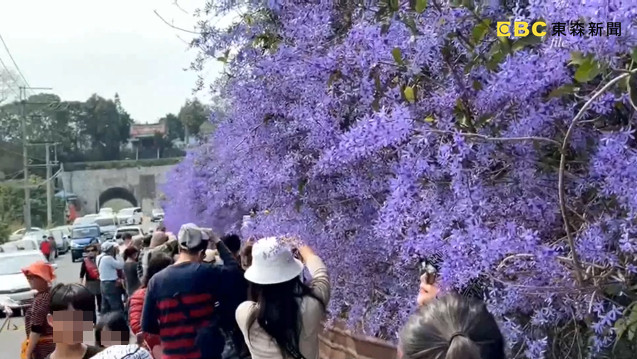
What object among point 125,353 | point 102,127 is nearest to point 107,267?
point 125,353

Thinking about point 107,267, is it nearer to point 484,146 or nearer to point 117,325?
point 117,325

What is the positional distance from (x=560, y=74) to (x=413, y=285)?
1.81 m

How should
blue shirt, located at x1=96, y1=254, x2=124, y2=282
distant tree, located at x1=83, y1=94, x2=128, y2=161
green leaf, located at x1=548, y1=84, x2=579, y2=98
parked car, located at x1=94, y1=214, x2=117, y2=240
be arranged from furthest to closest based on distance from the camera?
distant tree, located at x1=83, y1=94, x2=128, y2=161 → parked car, located at x1=94, y1=214, x2=117, y2=240 → blue shirt, located at x1=96, y1=254, x2=124, y2=282 → green leaf, located at x1=548, y1=84, x2=579, y2=98

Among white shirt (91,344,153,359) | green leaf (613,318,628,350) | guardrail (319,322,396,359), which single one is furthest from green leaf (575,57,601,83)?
guardrail (319,322,396,359)

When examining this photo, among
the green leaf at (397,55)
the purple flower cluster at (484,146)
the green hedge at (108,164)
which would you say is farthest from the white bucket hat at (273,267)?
the green hedge at (108,164)

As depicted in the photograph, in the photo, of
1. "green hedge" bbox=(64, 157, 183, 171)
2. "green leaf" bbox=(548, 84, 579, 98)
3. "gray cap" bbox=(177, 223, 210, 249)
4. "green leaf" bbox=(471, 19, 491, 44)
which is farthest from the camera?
"green hedge" bbox=(64, 157, 183, 171)

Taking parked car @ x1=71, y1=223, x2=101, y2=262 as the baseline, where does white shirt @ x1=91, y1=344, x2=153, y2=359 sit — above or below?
above

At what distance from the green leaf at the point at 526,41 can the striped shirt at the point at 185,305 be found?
287 centimetres

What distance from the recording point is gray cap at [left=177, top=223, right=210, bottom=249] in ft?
17.5

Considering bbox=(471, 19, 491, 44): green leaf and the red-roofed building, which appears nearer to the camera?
bbox=(471, 19, 491, 44): green leaf

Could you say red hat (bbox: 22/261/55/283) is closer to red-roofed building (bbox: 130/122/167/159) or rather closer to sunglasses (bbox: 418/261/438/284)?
sunglasses (bbox: 418/261/438/284)

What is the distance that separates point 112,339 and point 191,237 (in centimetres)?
120

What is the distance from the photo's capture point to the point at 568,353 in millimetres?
3623

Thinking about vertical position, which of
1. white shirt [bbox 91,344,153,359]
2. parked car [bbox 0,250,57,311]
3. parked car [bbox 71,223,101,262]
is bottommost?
parked car [bbox 71,223,101,262]
